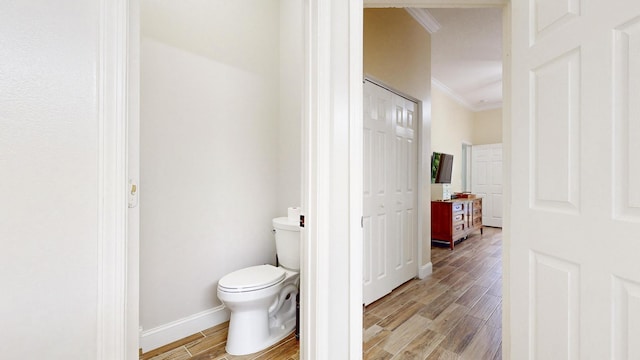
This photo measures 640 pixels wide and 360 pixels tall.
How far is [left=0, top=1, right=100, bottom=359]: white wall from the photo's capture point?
2.34 feet

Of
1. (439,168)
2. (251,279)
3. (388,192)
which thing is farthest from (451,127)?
(251,279)

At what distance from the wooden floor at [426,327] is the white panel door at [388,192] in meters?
0.23

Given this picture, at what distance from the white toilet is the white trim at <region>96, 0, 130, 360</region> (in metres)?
0.81

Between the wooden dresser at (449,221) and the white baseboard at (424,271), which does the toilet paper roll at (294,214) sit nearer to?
the white baseboard at (424,271)

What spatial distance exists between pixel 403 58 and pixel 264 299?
258 centimetres

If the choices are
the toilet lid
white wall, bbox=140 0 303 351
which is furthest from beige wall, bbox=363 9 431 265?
the toilet lid

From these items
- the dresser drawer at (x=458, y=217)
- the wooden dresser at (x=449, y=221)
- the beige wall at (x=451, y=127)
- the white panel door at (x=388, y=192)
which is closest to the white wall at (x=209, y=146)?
the white panel door at (x=388, y=192)

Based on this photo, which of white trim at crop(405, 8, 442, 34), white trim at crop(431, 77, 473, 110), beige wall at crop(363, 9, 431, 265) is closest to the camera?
beige wall at crop(363, 9, 431, 265)

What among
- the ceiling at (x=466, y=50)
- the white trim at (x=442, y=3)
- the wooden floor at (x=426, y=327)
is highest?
the ceiling at (x=466, y=50)

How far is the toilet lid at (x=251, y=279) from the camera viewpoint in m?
1.60

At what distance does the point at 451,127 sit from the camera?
219 inches

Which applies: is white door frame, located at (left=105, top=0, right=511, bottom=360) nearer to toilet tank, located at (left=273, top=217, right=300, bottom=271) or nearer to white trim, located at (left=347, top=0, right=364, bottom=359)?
white trim, located at (left=347, top=0, right=364, bottom=359)

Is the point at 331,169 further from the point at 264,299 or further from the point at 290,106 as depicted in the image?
the point at 290,106

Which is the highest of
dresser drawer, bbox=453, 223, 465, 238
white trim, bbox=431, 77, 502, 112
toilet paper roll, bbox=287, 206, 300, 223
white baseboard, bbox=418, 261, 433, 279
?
white trim, bbox=431, 77, 502, 112
